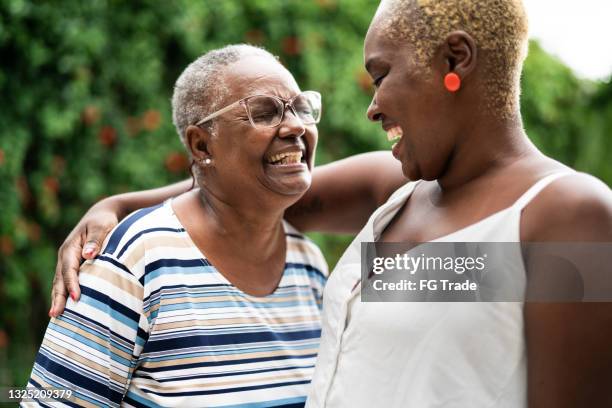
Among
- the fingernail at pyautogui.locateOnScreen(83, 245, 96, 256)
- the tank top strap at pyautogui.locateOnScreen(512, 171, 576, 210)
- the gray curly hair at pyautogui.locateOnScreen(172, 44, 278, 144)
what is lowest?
the tank top strap at pyautogui.locateOnScreen(512, 171, 576, 210)

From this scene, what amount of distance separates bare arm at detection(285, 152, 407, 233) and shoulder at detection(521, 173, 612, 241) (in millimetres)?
897

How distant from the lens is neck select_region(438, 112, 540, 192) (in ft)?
5.63

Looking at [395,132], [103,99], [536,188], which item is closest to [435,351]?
[536,188]

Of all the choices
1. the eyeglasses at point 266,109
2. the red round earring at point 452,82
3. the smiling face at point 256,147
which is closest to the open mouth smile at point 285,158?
the smiling face at point 256,147

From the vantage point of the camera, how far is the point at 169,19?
440 centimetres

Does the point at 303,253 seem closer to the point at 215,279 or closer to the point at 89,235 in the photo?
the point at 215,279

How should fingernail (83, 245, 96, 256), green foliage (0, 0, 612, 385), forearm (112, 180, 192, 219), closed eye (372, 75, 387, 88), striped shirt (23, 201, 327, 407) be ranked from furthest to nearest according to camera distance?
green foliage (0, 0, 612, 385)
forearm (112, 180, 192, 219)
fingernail (83, 245, 96, 256)
striped shirt (23, 201, 327, 407)
closed eye (372, 75, 387, 88)

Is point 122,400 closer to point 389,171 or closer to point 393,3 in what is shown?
point 389,171

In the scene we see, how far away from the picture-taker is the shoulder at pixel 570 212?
4.68 feet

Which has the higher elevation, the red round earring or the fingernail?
the red round earring

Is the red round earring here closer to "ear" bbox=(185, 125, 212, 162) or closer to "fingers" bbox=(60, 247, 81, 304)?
"ear" bbox=(185, 125, 212, 162)

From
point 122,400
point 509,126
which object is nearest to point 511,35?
point 509,126

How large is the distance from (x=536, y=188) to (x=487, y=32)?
0.39m

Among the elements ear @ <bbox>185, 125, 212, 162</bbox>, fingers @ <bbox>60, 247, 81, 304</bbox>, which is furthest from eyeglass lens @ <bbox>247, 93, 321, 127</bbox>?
fingers @ <bbox>60, 247, 81, 304</bbox>
